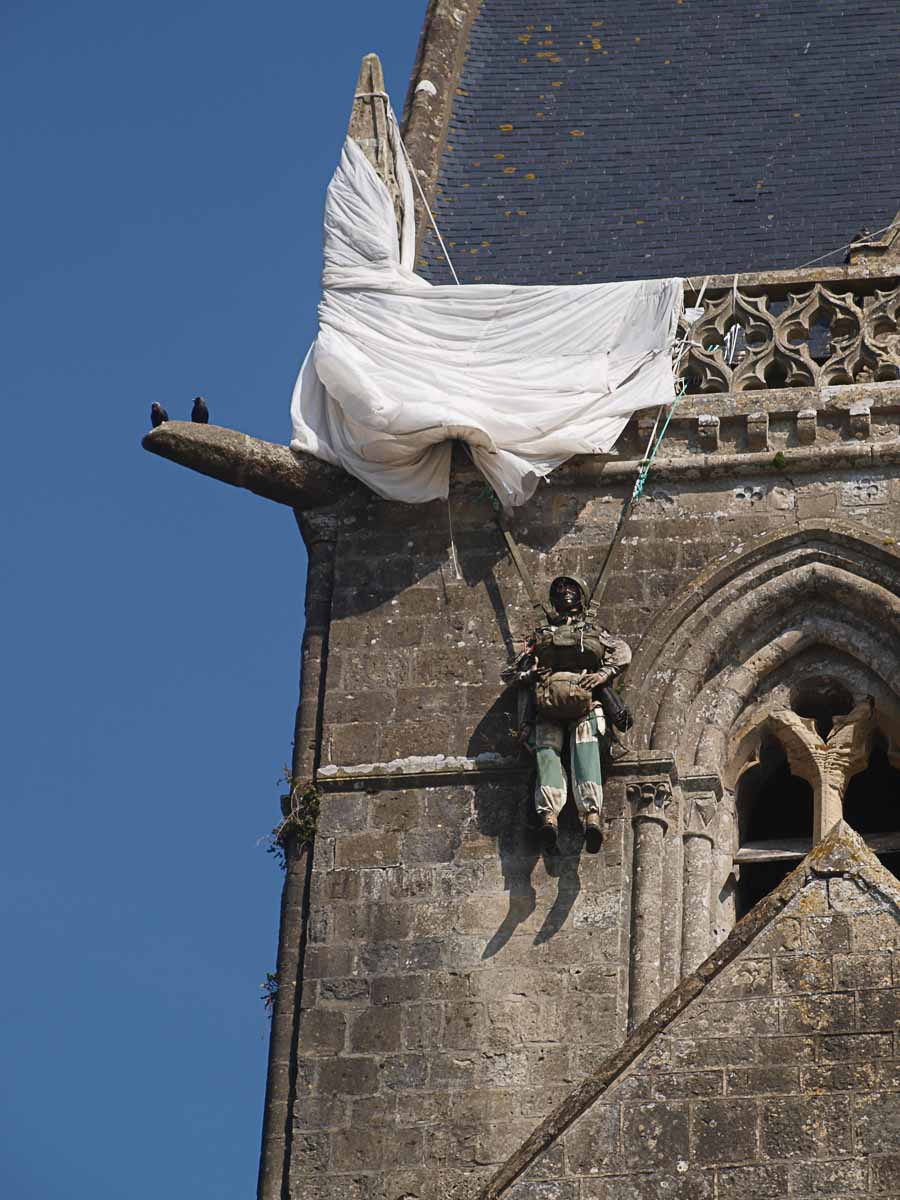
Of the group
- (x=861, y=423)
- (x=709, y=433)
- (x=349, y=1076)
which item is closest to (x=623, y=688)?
(x=709, y=433)

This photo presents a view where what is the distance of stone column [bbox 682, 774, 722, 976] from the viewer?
1636 cm

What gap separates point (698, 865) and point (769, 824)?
94cm

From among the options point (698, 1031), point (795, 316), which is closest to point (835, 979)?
point (698, 1031)

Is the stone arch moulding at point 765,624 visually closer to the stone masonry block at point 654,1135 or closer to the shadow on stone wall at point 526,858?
the shadow on stone wall at point 526,858

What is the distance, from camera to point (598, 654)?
55.7 feet

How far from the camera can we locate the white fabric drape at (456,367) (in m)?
18.0

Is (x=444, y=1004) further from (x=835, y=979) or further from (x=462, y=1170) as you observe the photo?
(x=835, y=979)

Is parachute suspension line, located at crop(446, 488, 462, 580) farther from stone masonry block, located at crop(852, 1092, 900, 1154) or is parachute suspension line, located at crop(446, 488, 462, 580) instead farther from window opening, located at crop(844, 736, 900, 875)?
stone masonry block, located at crop(852, 1092, 900, 1154)

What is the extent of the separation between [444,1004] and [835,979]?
3769 millimetres

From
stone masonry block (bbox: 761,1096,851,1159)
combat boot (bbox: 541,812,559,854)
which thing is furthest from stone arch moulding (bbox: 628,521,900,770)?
stone masonry block (bbox: 761,1096,851,1159)

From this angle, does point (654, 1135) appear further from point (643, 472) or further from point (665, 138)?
point (665, 138)

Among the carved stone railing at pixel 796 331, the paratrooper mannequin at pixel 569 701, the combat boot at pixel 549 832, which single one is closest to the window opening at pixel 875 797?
the paratrooper mannequin at pixel 569 701

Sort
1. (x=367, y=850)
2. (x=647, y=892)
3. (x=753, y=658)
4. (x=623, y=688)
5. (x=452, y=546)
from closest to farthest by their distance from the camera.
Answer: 1. (x=647, y=892)
2. (x=367, y=850)
3. (x=623, y=688)
4. (x=753, y=658)
5. (x=452, y=546)

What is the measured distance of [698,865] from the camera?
54.9 feet
